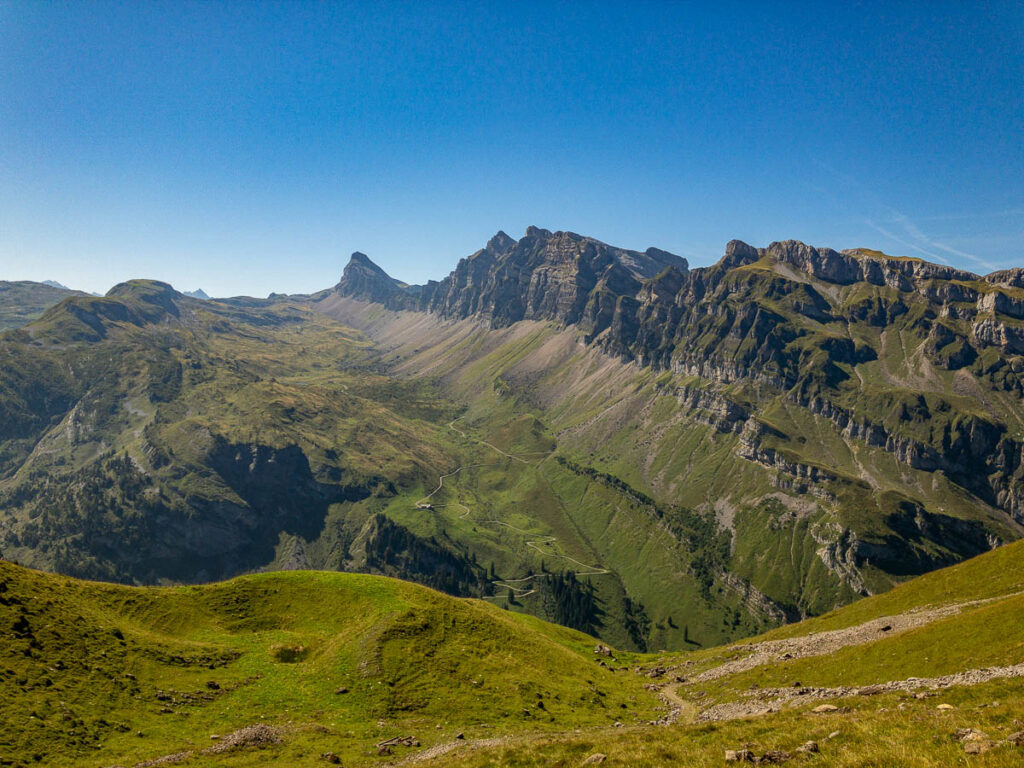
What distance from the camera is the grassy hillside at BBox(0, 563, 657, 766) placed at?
37281 millimetres

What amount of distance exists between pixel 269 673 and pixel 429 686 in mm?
17049

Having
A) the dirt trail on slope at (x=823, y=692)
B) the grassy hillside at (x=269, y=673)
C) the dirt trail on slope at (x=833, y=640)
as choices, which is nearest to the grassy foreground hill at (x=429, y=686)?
the grassy hillside at (x=269, y=673)

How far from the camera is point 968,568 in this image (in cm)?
8650

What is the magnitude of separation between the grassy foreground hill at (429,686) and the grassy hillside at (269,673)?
7.7 inches

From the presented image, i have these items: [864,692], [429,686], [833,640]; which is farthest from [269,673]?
[833,640]

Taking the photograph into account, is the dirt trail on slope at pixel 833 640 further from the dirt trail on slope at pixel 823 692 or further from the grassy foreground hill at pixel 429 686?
the dirt trail on slope at pixel 823 692

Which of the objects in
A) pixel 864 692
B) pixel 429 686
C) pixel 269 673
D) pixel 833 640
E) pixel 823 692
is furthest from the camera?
pixel 833 640

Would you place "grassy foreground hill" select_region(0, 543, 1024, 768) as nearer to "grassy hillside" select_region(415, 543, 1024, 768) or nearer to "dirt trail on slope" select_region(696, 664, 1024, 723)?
"grassy hillside" select_region(415, 543, 1024, 768)

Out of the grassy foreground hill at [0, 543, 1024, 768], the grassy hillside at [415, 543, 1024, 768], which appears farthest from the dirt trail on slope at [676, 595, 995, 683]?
the grassy foreground hill at [0, 543, 1024, 768]

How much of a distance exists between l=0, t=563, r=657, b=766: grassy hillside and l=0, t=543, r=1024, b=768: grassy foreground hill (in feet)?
0.64

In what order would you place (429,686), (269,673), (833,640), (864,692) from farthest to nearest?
(833,640), (269,673), (429,686), (864,692)

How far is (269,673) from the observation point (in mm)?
51250

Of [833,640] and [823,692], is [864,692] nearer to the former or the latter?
[823,692]

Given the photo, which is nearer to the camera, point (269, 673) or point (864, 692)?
point (864, 692)
